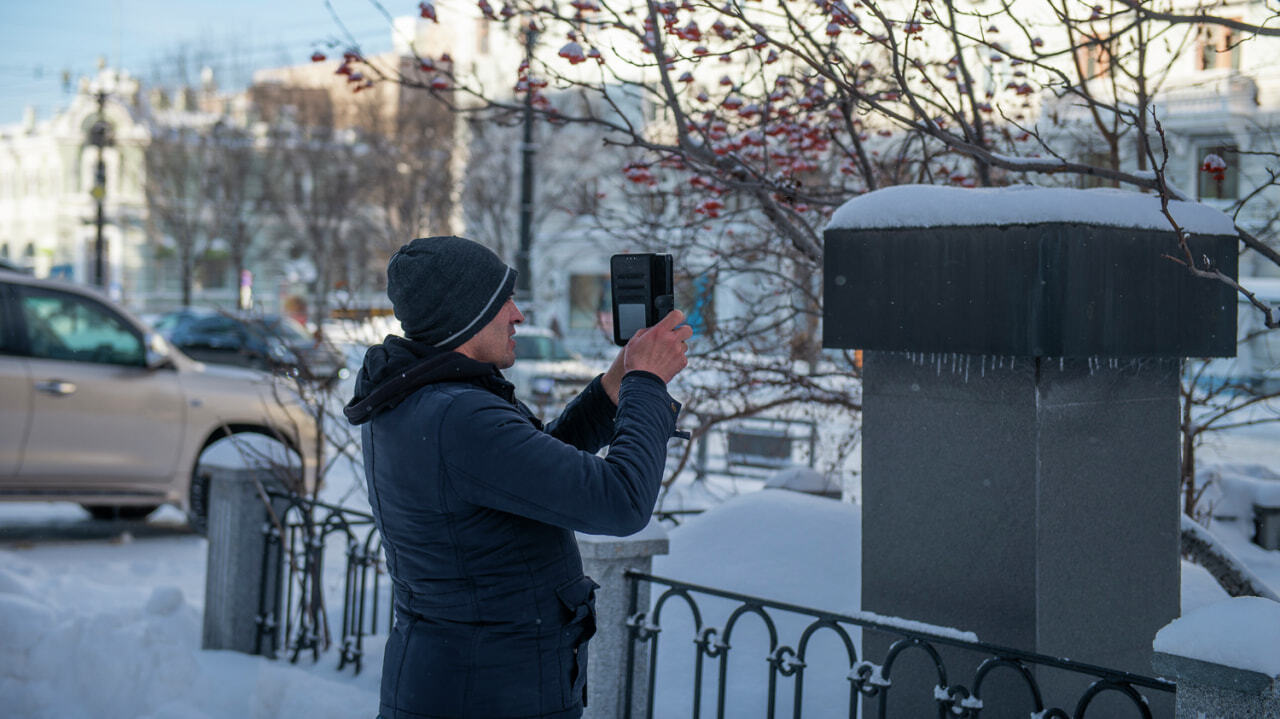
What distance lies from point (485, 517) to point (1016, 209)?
5.85 ft

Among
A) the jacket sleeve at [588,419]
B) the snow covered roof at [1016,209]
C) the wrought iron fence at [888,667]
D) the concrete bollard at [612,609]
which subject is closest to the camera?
the jacket sleeve at [588,419]

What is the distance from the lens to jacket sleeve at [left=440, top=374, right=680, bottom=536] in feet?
7.55

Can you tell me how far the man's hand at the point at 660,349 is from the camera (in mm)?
2504

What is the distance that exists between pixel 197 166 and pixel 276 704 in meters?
40.3

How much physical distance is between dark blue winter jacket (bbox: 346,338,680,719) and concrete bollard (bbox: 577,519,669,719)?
1520 millimetres

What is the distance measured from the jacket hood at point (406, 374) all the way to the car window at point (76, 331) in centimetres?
769

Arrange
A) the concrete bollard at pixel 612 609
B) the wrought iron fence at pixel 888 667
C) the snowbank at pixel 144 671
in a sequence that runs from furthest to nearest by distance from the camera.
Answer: the snowbank at pixel 144 671
the concrete bollard at pixel 612 609
the wrought iron fence at pixel 888 667

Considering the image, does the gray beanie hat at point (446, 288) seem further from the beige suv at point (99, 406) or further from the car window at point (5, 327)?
the car window at point (5, 327)

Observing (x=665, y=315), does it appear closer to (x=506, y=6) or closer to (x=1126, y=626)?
(x=1126, y=626)

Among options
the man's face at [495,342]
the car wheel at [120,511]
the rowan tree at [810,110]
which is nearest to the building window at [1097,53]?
the rowan tree at [810,110]

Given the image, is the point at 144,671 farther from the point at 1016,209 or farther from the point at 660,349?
the point at 1016,209

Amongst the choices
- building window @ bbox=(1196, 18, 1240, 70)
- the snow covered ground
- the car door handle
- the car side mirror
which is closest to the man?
the snow covered ground

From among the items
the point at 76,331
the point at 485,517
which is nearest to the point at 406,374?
the point at 485,517

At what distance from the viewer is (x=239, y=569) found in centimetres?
591
